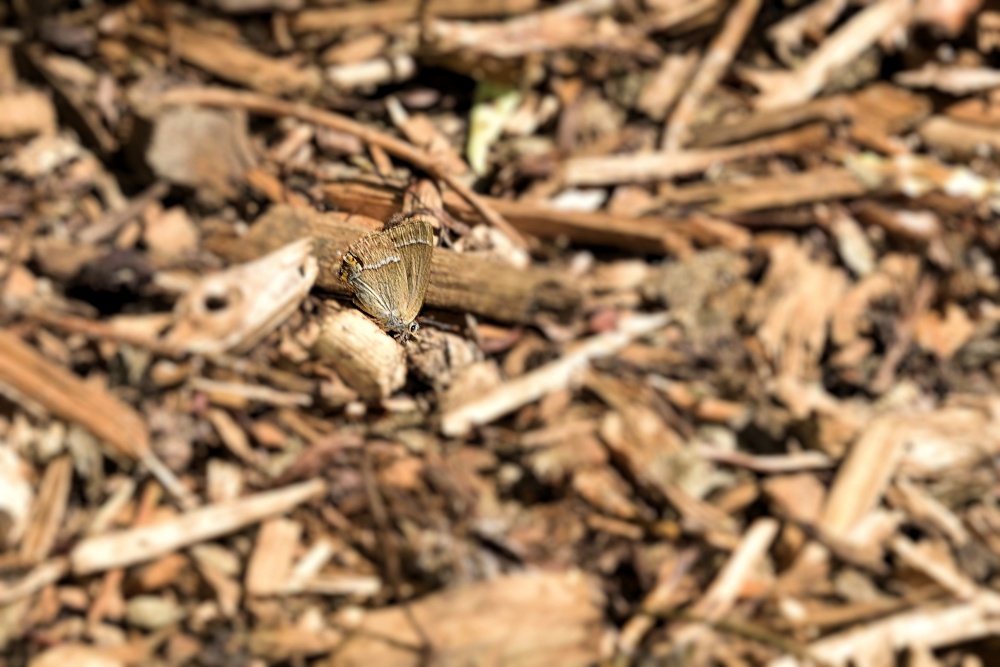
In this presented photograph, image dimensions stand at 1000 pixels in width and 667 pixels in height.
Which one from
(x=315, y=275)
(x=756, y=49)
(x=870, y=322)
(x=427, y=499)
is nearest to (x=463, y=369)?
(x=315, y=275)

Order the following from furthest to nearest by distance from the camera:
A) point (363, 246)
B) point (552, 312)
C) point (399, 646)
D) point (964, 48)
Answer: point (964, 48), point (552, 312), point (399, 646), point (363, 246)

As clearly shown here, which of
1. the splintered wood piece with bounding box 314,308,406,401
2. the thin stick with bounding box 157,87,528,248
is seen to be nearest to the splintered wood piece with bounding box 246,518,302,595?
the thin stick with bounding box 157,87,528,248

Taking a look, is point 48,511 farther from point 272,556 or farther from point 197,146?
point 197,146

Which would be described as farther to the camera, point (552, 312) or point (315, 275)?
point (552, 312)

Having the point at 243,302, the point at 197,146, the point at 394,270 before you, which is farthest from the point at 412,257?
the point at 197,146

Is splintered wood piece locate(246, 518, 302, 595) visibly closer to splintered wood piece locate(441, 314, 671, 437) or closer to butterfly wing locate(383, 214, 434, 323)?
splintered wood piece locate(441, 314, 671, 437)

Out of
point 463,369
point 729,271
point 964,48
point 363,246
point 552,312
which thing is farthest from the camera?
point 964,48

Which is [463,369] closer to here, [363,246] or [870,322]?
[363,246]

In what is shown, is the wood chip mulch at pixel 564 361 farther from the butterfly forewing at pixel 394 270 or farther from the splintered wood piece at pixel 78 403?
the butterfly forewing at pixel 394 270
